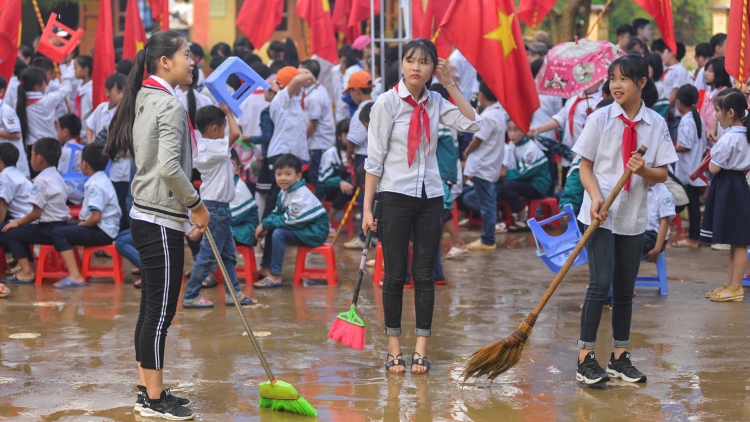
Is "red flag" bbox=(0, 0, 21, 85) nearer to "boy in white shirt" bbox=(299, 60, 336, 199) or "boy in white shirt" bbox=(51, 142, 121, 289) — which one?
"boy in white shirt" bbox=(51, 142, 121, 289)

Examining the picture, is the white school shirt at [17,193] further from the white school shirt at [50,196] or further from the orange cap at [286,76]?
the orange cap at [286,76]

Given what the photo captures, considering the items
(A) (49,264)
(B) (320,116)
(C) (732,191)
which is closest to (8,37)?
(A) (49,264)

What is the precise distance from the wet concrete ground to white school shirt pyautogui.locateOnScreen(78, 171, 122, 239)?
1.72 feet

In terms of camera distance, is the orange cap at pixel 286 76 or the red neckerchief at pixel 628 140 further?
the orange cap at pixel 286 76

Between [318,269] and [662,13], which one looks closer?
[318,269]

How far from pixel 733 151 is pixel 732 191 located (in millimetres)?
306

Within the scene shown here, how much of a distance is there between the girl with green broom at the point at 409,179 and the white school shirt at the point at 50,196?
3796 mm

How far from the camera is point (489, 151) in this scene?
9.34 meters

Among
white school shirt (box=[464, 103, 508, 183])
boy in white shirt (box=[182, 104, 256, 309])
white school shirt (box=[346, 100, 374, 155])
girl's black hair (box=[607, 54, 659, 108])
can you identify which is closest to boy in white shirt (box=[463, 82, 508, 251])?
white school shirt (box=[464, 103, 508, 183])

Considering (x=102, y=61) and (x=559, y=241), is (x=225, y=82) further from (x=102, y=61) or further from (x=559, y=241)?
Answer: (x=102, y=61)

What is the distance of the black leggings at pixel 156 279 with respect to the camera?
4387mm

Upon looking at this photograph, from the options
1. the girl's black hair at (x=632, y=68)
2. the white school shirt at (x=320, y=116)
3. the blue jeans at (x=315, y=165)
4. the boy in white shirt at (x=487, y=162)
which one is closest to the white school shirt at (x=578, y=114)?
the boy in white shirt at (x=487, y=162)

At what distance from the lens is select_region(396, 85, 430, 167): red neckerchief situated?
17.0ft

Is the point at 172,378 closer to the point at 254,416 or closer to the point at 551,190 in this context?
the point at 254,416
